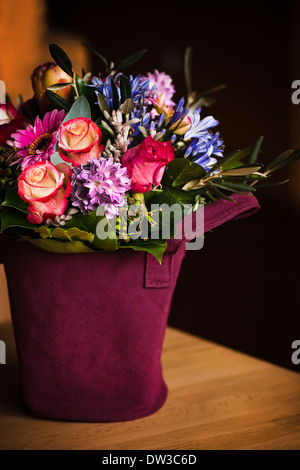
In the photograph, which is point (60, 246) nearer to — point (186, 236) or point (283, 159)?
point (186, 236)

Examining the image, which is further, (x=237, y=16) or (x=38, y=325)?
(x=237, y=16)

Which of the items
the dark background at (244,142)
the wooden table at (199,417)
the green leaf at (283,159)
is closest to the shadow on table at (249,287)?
the dark background at (244,142)

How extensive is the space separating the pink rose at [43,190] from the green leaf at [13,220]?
2 cm

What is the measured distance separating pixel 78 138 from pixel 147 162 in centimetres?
7

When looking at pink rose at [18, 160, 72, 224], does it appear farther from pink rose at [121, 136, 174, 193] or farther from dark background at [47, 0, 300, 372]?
dark background at [47, 0, 300, 372]

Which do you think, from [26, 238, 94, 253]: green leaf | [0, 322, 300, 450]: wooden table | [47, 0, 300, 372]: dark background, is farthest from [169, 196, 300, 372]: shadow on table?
[26, 238, 94, 253]: green leaf

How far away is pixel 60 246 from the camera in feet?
1.85

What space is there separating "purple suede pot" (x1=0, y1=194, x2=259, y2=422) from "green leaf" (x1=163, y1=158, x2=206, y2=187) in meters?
0.05

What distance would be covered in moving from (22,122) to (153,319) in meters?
0.26

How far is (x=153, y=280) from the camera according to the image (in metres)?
0.60

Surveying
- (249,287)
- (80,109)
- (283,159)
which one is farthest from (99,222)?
(249,287)

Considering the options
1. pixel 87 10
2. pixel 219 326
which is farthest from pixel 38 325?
pixel 87 10

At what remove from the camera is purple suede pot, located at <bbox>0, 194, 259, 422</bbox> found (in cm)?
59

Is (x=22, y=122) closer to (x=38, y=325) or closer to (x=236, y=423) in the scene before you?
(x=38, y=325)
